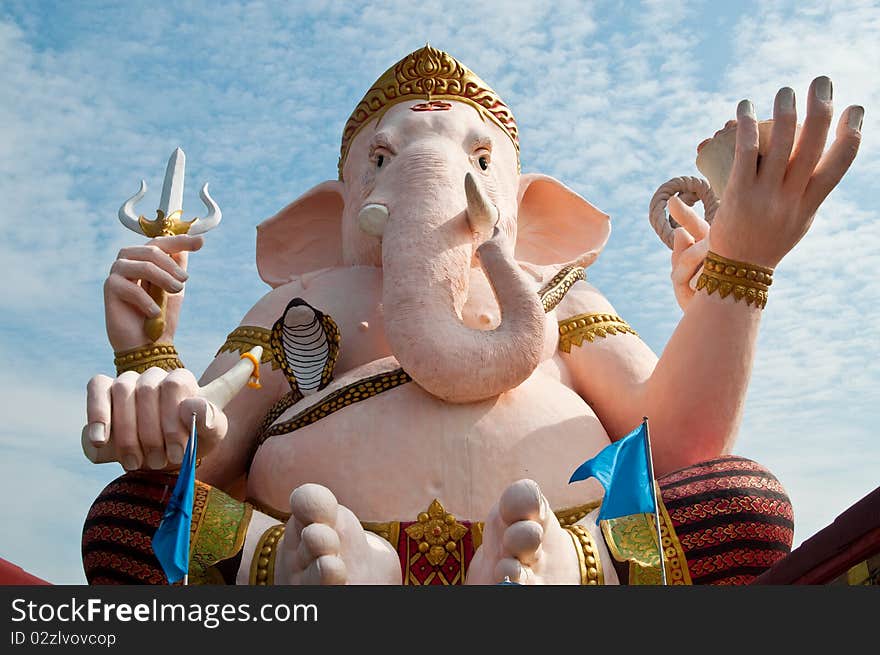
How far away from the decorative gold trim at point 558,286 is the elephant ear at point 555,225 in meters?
0.48

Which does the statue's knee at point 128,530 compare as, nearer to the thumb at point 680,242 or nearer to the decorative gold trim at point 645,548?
the decorative gold trim at point 645,548

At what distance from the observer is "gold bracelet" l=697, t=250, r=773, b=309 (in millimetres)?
4566

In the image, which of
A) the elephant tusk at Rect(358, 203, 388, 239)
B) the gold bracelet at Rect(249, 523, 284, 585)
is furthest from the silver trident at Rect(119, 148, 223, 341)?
the gold bracelet at Rect(249, 523, 284, 585)

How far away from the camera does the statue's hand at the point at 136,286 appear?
4809mm

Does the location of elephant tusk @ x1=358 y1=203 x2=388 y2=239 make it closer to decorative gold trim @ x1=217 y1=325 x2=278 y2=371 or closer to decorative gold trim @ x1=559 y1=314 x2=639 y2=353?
decorative gold trim @ x1=217 y1=325 x2=278 y2=371

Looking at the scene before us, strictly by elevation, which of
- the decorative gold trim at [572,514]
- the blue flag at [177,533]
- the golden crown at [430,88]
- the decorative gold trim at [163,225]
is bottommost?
the blue flag at [177,533]

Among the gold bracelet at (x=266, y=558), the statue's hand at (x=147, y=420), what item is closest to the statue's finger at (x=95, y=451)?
the statue's hand at (x=147, y=420)

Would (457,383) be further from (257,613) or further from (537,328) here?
(257,613)

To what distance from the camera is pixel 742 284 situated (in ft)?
15.0

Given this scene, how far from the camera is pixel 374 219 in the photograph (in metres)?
5.02

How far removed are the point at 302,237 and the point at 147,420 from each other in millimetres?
2019

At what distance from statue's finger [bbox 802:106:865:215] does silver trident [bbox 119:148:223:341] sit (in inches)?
97.6

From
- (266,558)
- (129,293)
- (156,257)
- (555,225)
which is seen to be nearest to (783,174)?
(555,225)

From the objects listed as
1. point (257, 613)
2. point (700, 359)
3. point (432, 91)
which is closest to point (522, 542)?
point (257, 613)
